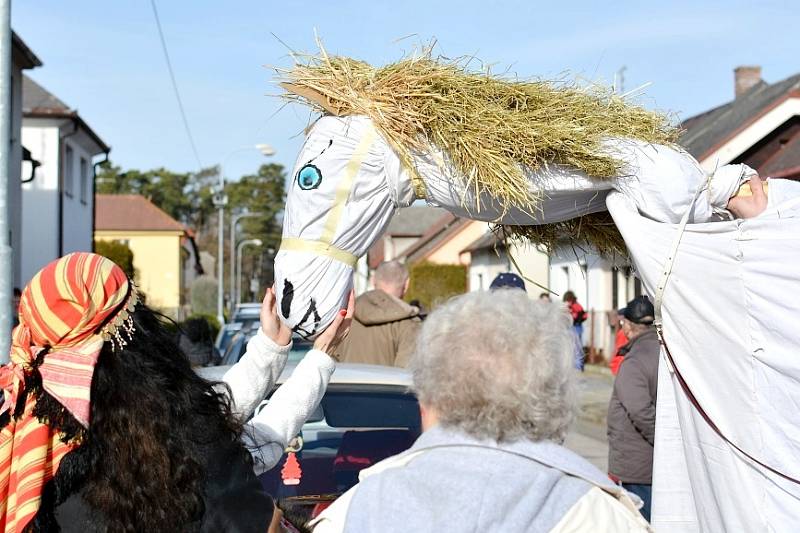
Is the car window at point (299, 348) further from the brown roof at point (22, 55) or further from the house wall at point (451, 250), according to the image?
the house wall at point (451, 250)

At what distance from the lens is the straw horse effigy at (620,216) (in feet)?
8.88

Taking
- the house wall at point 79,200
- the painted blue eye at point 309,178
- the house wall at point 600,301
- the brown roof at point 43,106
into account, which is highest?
the brown roof at point 43,106

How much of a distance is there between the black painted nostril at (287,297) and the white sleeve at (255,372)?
0.59 feet

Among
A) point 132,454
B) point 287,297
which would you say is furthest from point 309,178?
point 132,454

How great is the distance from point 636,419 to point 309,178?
11.3 ft

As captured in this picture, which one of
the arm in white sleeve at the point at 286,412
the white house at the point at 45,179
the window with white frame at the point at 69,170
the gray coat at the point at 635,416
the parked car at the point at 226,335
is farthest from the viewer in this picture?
the window with white frame at the point at 69,170

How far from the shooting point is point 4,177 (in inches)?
232

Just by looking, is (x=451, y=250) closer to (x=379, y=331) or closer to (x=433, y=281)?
(x=433, y=281)

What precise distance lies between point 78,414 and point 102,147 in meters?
34.1

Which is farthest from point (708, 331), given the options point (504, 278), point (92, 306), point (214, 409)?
point (504, 278)

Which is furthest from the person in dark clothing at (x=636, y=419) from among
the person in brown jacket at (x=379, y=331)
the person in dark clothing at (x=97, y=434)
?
the person in dark clothing at (x=97, y=434)

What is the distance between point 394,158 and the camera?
2885 millimetres

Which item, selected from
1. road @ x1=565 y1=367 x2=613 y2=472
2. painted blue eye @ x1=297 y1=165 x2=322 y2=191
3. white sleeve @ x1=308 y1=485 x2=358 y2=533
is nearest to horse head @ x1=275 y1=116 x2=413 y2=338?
painted blue eye @ x1=297 y1=165 x2=322 y2=191

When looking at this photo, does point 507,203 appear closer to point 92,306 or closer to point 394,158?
point 394,158
